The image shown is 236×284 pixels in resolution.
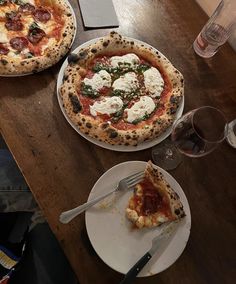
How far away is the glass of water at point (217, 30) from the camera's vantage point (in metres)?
1.38

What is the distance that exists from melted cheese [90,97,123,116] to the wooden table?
10 cm

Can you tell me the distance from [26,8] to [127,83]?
18.1 inches

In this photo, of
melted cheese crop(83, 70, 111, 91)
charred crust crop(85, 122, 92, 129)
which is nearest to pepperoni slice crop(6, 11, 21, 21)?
melted cheese crop(83, 70, 111, 91)

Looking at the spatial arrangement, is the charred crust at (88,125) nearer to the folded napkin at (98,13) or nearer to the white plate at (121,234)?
the white plate at (121,234)

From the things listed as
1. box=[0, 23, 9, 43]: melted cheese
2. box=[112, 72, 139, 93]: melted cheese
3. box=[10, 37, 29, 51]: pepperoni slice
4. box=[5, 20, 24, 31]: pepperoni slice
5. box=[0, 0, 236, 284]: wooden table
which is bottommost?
box=[0, 0, 236, 284]: wooden table

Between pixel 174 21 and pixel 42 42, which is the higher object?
pixel 174 21

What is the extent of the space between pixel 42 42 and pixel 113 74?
27cm

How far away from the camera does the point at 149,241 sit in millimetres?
987

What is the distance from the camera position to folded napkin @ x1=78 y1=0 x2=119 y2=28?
133 centimetres

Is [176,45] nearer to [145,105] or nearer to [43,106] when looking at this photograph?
[145,105]

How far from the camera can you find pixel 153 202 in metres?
1.02

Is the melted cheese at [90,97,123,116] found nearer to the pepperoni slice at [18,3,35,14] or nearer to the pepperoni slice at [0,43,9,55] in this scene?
the pepperoni slice at [0,43,9,55]

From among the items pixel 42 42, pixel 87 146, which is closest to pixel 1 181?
pixel 87 146

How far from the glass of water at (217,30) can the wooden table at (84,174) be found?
0.16m
